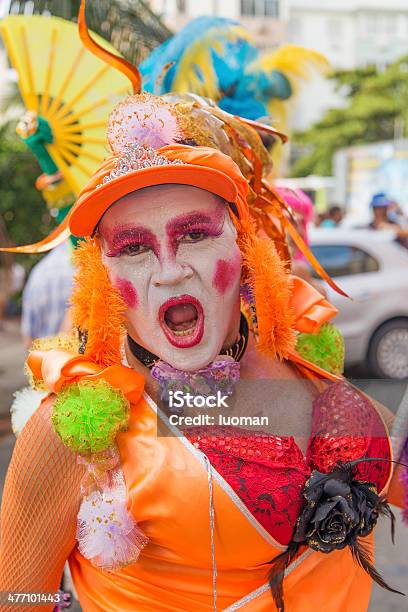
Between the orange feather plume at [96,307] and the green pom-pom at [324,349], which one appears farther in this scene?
the green pom-pom at [324,349]

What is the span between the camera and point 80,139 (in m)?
2.07

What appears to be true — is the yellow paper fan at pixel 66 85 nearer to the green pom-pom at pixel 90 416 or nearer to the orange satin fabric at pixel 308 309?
the orange satin fabric at pixel 308 309

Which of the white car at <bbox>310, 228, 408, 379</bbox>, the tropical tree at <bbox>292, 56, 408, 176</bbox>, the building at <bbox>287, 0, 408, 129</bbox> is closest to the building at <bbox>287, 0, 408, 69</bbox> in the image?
the building at <bbox>287, 0, 408, 129</bbox>

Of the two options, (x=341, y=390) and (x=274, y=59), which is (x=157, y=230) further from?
(x=274, y=59)

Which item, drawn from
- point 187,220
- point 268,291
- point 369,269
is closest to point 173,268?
point 187,220

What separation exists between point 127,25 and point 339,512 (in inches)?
188

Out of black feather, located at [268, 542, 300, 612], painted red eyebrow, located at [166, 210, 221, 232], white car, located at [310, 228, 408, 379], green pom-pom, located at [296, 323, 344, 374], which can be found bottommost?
white car, located at [310, 228, 408, 379]

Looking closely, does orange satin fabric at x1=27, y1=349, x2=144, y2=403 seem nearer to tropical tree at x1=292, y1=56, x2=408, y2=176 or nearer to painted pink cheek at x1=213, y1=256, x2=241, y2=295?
painted pink cheek at x1=213, y1=256, x2=241, y2=295

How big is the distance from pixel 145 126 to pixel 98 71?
79cm

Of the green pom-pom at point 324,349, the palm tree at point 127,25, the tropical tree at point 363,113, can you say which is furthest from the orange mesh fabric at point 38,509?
the tropical tree at point 363,113

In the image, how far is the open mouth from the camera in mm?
1227

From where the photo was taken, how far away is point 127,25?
17.0 feet

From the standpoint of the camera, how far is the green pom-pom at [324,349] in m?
1.66

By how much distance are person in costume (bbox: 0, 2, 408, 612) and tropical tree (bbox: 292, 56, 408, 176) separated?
108 feet
